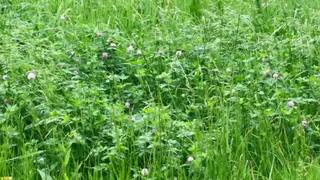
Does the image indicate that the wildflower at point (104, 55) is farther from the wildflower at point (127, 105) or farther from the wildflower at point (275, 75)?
the wildflower at point (275, 75)

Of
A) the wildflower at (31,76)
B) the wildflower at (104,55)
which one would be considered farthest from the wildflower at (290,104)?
the wildflower at (31,76)

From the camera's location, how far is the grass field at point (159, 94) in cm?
293

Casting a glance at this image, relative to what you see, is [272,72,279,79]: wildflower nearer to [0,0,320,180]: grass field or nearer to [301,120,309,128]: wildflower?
[0,0,320,180]: grass field

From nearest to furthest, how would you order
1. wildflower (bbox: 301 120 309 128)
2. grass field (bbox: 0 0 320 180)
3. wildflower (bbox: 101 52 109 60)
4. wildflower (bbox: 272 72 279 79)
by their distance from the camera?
grass field (bbox: 0 0 320 180) → wildflower (bbox: 301 120 309 128) → wildflower (bbox: 272 72 279 79) → wildflower (bbox: 101 52 109 60)

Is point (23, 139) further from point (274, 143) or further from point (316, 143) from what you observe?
point (316, 143)

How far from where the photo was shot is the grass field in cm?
293

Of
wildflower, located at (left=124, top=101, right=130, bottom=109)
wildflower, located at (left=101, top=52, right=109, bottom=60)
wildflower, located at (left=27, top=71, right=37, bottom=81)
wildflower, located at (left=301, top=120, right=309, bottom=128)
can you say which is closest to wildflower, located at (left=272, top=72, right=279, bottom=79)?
wildflower, located at (left=301, top=120, right=309, bottom=128)

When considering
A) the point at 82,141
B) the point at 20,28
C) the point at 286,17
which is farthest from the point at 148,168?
the point at 286,17

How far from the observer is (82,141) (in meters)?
2.98

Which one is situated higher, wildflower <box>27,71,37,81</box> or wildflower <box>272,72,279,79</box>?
wildflower <box>27,71,37,81</box>

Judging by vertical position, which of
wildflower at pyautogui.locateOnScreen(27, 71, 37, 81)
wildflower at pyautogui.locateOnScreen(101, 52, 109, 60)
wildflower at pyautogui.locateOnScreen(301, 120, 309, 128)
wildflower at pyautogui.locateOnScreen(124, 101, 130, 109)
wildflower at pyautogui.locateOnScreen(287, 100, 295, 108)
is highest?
wildflower at pyautogui.locateOnScreen(101, 52, 109, 60)

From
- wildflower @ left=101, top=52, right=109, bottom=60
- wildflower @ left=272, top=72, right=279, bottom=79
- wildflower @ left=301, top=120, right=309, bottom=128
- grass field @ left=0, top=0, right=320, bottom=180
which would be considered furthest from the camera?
wildflower @ left=101, top=52, right=109, bottom=60

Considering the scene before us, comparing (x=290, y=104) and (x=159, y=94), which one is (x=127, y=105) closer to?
(x=159, y=94)

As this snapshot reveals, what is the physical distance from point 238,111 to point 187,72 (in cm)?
58
